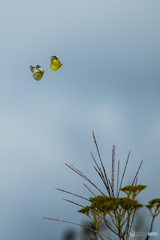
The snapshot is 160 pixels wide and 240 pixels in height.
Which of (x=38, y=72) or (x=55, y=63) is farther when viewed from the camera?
(x=38, y=72)

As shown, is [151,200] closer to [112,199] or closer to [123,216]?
[123,216]

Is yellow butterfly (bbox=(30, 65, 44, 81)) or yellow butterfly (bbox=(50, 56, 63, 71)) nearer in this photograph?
yellow butterfly (bbox=(50, 56, 63, 71))

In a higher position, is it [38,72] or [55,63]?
[38,72]

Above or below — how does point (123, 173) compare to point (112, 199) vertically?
above

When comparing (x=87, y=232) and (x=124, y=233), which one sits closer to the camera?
(x=124, y=233)

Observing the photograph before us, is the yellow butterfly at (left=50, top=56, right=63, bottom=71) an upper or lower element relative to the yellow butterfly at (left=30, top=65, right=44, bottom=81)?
lower

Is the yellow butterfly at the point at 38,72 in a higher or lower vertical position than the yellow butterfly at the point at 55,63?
higher

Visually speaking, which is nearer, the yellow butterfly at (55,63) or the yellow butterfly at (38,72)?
the yellow butterfly at (55,63)

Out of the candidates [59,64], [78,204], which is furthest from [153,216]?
[59,64]
